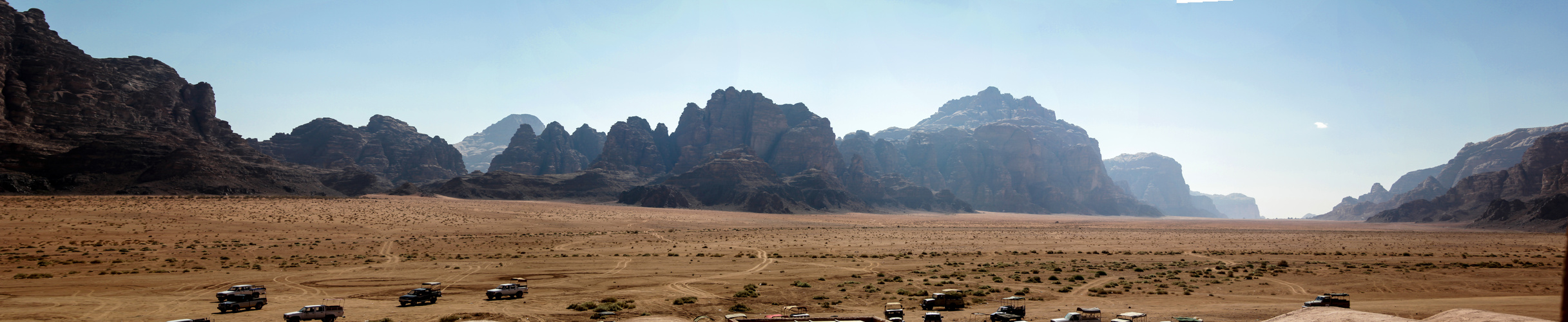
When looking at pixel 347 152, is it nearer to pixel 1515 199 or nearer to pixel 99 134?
pixel 99 134

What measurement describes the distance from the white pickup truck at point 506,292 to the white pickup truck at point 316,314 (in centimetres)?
590

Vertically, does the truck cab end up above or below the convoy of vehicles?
above

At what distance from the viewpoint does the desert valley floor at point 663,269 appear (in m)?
26.7

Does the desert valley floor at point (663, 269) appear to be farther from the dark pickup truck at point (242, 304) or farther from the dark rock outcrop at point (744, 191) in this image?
the dark rock outcrop at point (744, 191)

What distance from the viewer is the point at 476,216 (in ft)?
289

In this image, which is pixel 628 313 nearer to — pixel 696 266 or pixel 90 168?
pixel 696 266

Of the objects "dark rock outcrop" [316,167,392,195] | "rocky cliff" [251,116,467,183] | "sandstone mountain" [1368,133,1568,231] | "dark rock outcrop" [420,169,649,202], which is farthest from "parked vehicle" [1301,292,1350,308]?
"rocky cliff" [251,116,467,183]

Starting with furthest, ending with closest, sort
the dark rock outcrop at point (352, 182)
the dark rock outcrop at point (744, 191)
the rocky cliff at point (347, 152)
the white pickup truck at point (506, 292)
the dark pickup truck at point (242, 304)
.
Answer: the rocky cliff at point (347, 152) → the dark rock outcrop at point (744, 191) → the dark rock outcrop at point (352, 182) → the white pickup truck at point (506, 292) → the dark pickup truck at point (242, 304)

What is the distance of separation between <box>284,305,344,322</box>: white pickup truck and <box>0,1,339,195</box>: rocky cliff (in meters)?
91.6

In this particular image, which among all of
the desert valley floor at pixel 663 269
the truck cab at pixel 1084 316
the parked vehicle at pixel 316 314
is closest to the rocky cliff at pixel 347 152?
the desert valley floor at pixel 663 269

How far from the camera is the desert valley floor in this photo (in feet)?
87.7

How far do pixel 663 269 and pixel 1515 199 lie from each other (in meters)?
177

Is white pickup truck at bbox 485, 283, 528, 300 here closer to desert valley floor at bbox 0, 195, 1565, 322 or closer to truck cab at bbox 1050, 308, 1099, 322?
desert valley floor at bbox 0, 195, 1565, 322

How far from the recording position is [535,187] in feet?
538
